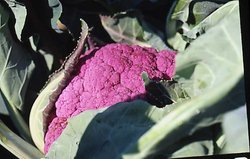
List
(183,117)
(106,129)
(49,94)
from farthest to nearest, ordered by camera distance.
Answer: (49,94), (106,129), (183,117)

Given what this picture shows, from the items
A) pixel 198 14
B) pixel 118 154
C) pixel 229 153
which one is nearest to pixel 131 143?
pixel 118 154

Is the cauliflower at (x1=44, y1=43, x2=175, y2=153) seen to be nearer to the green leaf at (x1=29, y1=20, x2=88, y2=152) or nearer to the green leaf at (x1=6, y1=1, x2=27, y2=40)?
the green leaf at (x1=29, y1=20, x2=88, y2=152)

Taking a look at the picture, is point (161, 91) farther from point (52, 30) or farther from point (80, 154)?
point (52, 30)

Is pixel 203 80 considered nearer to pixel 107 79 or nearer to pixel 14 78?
pixel 107 79

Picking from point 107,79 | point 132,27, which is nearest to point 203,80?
point 107,79

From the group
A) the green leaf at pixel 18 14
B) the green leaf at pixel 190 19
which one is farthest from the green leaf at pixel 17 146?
the green leaf at pixel 190 19

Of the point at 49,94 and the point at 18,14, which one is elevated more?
the point at 18,14

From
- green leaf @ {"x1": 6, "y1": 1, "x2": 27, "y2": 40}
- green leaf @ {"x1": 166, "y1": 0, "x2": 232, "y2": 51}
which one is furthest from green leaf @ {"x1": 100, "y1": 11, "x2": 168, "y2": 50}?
green leaf @ {"x1": 6, "y1": 1, "x2": 27, "y2": 40}
